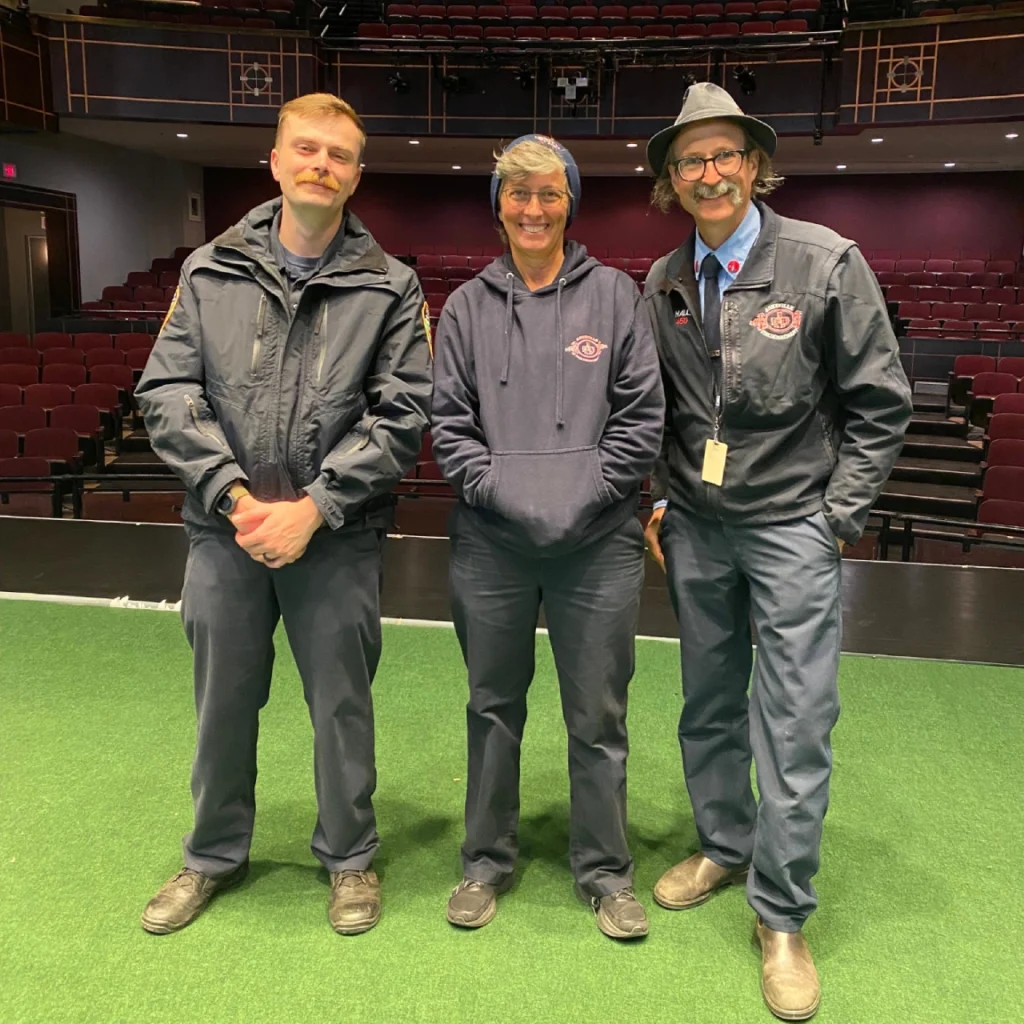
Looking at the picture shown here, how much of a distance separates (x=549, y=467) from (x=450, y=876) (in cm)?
106

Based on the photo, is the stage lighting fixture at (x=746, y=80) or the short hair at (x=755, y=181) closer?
the short hair at (x=755, y=181)

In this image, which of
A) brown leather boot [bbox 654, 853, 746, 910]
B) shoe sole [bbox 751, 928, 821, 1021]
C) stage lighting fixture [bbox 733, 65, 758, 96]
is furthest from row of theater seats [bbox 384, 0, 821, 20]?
shoe sole [bbox 751, 928, 821, 1021]

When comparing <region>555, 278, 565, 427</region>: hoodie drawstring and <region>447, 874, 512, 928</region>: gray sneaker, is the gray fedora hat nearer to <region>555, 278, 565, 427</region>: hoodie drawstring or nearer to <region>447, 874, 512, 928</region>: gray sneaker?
<region>555, 278, 565, 427</region>: hoodie drawstring

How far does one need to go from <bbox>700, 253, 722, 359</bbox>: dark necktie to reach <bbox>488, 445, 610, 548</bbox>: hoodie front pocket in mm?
349

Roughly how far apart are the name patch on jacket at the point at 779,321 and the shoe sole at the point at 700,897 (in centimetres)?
126

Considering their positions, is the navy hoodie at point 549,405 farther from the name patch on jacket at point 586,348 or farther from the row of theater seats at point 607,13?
the row of theater seats at point 607,13

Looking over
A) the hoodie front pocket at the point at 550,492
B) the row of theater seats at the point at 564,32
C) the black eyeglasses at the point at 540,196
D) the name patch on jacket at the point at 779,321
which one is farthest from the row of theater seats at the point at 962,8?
the hoodie front pocket at the point at 550,492

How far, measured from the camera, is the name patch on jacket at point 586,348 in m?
1.76

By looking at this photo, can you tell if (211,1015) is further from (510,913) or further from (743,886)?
(743,886)

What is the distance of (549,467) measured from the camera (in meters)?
1.73

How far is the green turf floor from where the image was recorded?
1.74m

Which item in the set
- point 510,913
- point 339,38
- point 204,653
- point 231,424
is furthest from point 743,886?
point 339,38

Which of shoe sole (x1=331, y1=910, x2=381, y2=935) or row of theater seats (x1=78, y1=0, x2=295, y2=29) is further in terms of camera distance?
row of theater seats (x1=78, y1=0, x2=295, y2=29)

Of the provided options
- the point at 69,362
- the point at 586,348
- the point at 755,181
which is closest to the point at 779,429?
the point at 586,348
